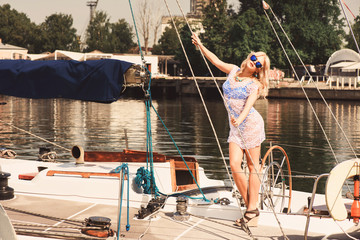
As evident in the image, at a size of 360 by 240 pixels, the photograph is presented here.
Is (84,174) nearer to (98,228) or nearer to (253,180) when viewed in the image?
(98,228)

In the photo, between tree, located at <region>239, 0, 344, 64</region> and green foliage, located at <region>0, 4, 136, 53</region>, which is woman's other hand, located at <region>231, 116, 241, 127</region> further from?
green foliage, located at <region>0, 4, 136, 53</region>

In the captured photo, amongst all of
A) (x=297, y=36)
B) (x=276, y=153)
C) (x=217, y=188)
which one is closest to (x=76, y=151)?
(x=217, y=188)

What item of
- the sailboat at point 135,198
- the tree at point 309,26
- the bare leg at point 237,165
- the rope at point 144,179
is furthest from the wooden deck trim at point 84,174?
the tree at point 309,26

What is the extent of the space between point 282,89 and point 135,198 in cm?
4610

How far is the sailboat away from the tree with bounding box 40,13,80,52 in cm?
8757

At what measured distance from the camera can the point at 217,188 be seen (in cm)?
699

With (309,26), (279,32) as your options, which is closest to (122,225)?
(279,32)

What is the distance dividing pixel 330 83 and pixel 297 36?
13.6 metres

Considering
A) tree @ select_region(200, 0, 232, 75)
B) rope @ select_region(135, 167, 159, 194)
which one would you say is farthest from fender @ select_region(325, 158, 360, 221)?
tree @ select_region(200, 0, 232, 75)

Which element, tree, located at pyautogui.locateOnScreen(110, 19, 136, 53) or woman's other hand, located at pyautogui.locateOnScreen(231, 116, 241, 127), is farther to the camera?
tree, located at pyautogui.locateOnScreen(110, 19, 136, 53)

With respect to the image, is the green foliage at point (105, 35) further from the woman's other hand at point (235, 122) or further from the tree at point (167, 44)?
the woman's other hand at point (235, 122)

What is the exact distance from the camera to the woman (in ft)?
18.5

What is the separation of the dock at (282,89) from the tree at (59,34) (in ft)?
116

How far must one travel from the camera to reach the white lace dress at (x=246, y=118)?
5680mm
